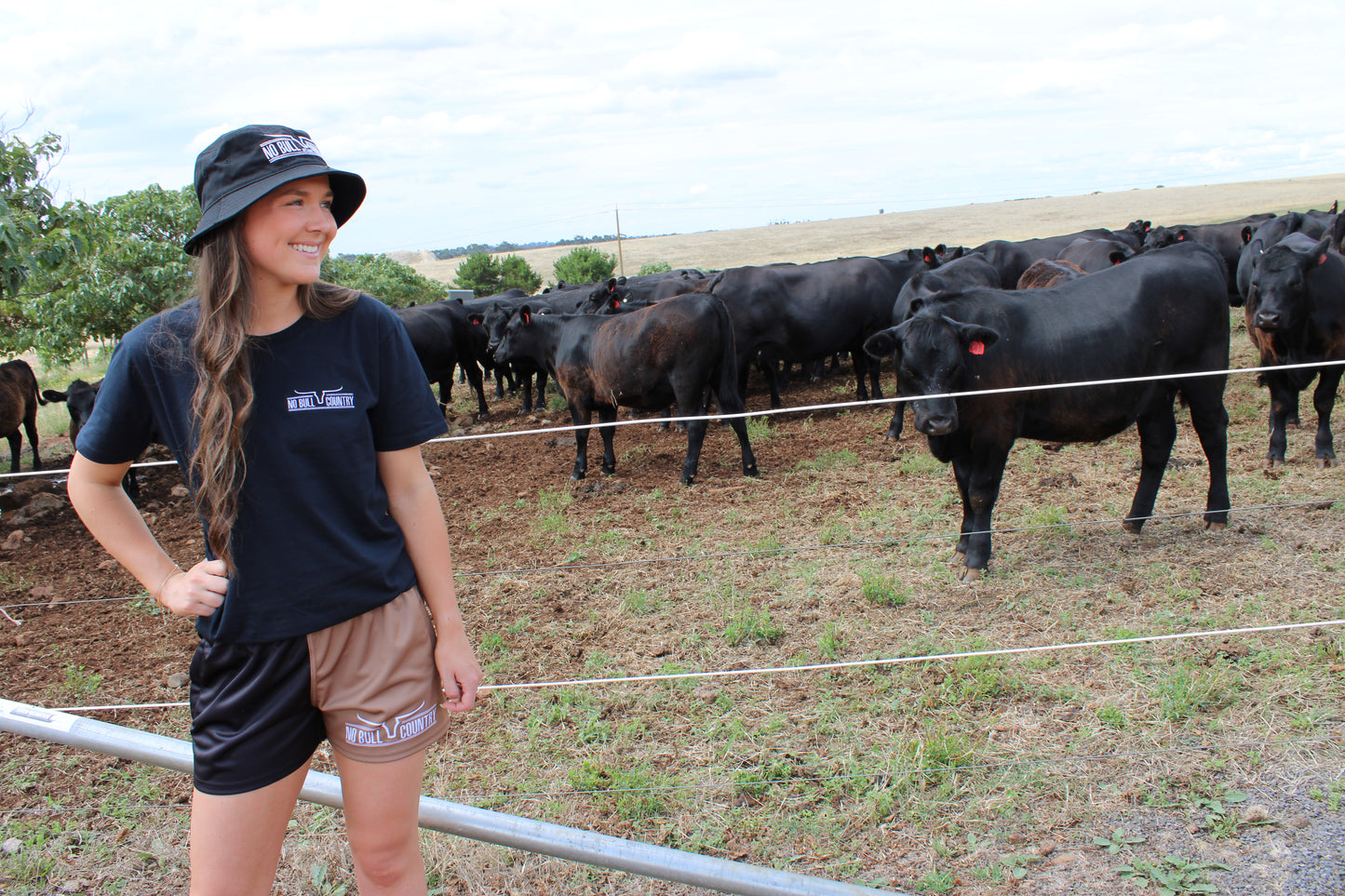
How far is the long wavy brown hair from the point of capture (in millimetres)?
1673

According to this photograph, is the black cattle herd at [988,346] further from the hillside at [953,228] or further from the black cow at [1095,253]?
the hillside at [953,228]

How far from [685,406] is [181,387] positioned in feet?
23.8

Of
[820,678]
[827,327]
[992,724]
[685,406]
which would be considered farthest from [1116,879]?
[827,327]

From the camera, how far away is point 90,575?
22.4 ft

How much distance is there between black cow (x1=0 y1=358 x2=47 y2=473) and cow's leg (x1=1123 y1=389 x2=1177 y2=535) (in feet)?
35.9

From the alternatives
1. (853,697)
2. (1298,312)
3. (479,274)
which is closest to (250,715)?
(853,697)

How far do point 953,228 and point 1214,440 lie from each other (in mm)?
Result: 77868

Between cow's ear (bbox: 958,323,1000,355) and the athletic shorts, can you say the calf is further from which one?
the athletic shorts

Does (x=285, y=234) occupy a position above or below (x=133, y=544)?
above

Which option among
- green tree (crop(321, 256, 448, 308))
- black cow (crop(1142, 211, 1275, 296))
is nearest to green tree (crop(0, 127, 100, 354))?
green tree (crop(321, 256, 448, 308))

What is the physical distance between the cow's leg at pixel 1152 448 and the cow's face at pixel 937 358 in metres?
1.31

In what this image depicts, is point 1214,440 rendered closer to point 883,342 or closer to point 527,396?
point 883,342

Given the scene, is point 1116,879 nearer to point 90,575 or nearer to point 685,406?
point 685,406

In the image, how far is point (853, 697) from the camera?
4070 mm
